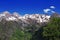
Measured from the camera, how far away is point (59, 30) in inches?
1580

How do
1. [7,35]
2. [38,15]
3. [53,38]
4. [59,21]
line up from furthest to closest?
1. [38,15]
2. [7,35]
3. [59,21]
4. [53,38]

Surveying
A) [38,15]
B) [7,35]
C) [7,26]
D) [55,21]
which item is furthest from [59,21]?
[38,15]

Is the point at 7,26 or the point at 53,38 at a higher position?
the point at 7,26

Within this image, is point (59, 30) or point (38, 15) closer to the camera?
point (59, 30)

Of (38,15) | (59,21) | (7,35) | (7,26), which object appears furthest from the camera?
(38,15)

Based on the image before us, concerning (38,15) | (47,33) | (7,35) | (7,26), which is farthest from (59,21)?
(38,15)

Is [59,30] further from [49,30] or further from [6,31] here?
[6,31]

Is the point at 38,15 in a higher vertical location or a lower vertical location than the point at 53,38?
higher

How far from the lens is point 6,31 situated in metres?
70.4

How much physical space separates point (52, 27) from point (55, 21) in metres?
2.23

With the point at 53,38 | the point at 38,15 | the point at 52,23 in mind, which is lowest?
the point at 53,38

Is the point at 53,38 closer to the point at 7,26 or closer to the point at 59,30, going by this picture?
the point at 59,30

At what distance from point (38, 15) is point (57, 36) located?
148m

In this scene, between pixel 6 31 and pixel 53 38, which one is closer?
pixel 53 38
